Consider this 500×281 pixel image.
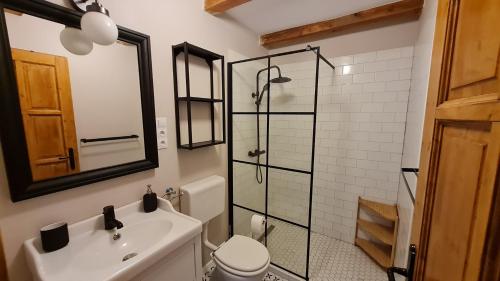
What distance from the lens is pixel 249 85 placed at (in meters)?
2.15

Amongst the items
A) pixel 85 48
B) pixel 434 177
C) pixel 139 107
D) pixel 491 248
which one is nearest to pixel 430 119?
pixel 434 177

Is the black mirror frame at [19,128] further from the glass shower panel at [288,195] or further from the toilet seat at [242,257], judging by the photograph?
the glass shower panel at [288,195]

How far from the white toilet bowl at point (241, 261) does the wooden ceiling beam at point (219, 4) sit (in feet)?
6.36

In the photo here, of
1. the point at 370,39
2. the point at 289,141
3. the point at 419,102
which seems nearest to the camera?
the point at 419,102

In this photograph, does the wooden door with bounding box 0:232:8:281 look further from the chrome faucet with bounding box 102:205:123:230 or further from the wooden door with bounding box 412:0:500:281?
the wooden door with bounding box 412:0:500:281

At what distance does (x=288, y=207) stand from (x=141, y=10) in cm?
206

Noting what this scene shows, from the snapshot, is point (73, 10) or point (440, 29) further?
point (73, 10)

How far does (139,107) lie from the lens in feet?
4.24

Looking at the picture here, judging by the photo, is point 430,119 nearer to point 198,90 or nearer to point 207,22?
point 198,90

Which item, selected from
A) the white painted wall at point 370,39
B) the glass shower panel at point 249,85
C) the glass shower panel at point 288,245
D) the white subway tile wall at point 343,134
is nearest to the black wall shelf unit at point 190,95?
the glass shower panel at point 249,85

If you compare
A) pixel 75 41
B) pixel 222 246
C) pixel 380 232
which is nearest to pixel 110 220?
pixel 222 246

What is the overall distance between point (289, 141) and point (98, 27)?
5.71 ft

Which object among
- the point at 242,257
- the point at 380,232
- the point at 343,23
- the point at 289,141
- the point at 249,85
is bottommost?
the point at 380,232

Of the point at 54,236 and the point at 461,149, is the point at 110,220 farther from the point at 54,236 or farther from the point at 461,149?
the point at 461,149
